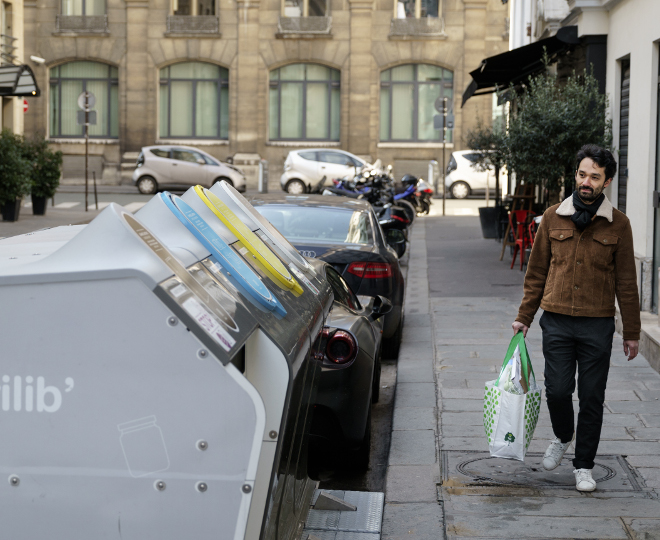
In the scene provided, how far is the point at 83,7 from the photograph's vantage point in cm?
3859

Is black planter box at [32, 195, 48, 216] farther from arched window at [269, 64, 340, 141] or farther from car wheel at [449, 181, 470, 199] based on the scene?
arched window at [269, 64, 340, 141]

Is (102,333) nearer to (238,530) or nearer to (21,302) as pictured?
(21,302)

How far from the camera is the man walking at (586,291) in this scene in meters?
4.96

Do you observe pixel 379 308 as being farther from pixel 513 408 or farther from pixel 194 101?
pixel 194 101

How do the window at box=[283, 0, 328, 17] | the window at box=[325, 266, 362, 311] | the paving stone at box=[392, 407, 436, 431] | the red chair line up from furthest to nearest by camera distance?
the window at box=[283, 0, 328, 17]
the red chair
the paving stone at box=[392, 407, 436, 431]
the window at box=[325, 266, 362, 311]

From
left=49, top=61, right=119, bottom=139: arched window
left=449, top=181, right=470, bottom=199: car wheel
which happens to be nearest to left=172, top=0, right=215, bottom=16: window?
left=49, top=61, right=119, bottom=139: arched window

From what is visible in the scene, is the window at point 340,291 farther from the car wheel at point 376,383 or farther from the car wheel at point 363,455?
the car wheel at point 363,455

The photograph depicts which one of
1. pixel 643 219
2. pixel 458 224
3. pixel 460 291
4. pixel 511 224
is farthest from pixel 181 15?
pixel 643 219

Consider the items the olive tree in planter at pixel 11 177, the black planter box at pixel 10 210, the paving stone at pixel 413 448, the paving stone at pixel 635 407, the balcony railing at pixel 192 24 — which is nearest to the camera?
the paving stone at pixel 413 448

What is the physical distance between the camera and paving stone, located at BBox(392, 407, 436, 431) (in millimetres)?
6316

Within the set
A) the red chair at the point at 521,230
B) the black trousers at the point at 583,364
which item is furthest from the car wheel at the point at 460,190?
the black trousers at the point at 583,364

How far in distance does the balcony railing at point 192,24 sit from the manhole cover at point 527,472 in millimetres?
34134

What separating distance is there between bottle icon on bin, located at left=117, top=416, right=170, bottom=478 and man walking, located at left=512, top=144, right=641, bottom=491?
2.89 meters

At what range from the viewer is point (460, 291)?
13.1 m
